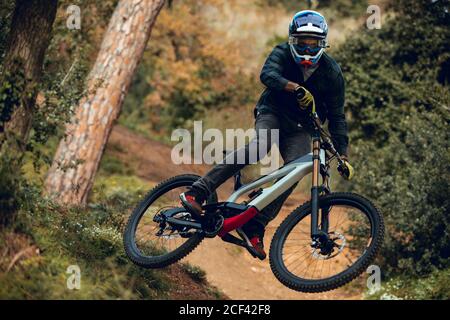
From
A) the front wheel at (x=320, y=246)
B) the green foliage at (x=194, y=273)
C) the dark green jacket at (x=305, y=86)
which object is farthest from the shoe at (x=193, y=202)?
the green foliage at (x=194, y=273)

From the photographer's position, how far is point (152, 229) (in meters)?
8.30

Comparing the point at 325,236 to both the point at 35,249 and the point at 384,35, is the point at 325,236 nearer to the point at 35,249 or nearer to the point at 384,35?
the point at 35,249

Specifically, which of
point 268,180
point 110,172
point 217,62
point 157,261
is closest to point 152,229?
point 157,261

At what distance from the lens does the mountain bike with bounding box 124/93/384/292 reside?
23.2 ft

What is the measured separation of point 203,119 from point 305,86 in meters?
14.7

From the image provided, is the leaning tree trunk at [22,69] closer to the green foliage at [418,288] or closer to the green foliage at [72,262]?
the green foliage at [72,262]

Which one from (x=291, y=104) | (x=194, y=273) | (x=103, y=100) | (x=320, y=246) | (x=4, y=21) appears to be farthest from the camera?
(x=103, y=100)

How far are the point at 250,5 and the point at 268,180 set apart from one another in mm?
24149

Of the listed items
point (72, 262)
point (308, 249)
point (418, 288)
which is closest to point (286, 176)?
point (308, 249)

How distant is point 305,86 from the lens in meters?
7.64

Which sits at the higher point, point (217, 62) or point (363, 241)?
point (217, 62)

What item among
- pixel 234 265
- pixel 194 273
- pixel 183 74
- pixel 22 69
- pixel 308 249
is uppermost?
pixel 183 74

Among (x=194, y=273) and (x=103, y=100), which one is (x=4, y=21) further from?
(x=194, y=273)

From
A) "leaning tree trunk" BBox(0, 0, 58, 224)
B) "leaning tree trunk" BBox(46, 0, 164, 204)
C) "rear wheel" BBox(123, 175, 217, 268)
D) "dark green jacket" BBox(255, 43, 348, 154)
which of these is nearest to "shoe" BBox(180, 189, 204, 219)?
"rear wheel" BBox(123, 175, 217, 268)
